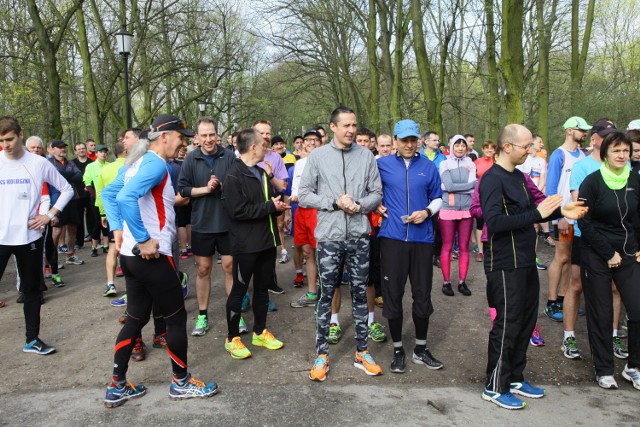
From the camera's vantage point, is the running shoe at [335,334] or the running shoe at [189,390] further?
the running shoe at [335,334]

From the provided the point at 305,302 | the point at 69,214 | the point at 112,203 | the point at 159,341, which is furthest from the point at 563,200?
the point at 69,214

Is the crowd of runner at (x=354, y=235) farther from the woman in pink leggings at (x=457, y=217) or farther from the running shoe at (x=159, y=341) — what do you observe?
the woman in pink leggings at (x=457, y=217)

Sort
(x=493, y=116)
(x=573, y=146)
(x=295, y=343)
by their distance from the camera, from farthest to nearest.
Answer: (x=493, y=116) < (x=573, y=146) < (x=295, y=343)

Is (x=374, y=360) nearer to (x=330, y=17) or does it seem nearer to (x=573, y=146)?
(x=573, y=146)

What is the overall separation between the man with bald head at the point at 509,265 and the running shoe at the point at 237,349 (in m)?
2.09

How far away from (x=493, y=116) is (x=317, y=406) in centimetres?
1695

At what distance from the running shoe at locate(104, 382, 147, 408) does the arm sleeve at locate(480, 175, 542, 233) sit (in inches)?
118

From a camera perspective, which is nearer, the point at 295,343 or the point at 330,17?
the point at 295,343

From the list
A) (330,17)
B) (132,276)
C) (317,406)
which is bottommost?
(317,406)

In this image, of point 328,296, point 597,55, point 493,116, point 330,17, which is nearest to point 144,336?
point 328,296

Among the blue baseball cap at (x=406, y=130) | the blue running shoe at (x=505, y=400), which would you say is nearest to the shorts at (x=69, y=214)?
the blue baseball cap at (x=406, y=130)

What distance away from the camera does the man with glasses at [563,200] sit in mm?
5387

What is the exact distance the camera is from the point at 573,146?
19.7 feet

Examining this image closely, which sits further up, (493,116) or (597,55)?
(597,55)
